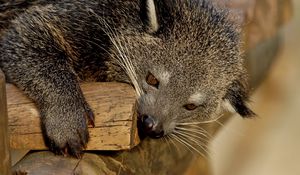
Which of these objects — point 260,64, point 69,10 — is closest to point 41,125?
point 69,10

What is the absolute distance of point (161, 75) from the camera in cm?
301

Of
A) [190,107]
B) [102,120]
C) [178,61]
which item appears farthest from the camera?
[190,107]

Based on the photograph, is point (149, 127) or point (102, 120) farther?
point (149, 127)

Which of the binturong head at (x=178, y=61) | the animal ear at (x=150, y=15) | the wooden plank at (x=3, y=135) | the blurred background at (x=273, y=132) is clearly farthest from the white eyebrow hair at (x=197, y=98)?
the blurred background at (x=273, y=132)

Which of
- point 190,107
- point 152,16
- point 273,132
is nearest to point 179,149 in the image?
point 190,107

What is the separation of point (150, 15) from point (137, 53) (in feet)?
0.57

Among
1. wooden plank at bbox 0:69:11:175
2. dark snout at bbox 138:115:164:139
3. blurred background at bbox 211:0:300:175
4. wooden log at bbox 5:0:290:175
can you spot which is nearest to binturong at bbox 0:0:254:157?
dark snout at bbox 138:115:164:139

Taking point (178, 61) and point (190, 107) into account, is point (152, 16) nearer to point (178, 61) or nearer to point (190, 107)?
point (178, 61)

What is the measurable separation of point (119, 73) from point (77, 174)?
2.18 feet

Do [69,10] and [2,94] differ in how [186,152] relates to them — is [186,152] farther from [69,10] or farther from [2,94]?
[2,94]

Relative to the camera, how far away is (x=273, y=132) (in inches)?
256

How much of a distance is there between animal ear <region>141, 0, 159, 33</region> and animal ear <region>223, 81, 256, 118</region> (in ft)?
1.61

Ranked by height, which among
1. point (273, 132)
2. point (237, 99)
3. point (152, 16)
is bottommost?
point (273, 132)

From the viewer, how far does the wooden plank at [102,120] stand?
8.83ft
